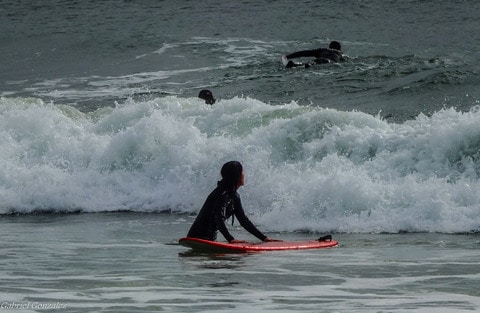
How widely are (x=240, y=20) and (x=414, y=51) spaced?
916 centimetres

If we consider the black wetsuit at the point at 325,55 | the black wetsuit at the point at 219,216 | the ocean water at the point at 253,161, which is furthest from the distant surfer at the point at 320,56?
the black wetsuit at the point at 219,216

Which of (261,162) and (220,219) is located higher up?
(261,162)

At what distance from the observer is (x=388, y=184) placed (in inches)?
585

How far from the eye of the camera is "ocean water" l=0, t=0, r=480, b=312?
9047mm

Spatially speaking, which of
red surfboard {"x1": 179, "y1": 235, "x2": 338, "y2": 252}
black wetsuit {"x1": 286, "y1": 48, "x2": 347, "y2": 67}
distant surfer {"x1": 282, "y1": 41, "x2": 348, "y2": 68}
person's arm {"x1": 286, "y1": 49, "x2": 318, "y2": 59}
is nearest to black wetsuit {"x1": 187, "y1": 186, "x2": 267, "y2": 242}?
red surfboard {"x1": 179, "y1": 235, "x2": 338, "y2": 252}

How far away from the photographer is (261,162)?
1669 centimetres

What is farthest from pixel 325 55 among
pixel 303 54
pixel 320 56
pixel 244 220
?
pixel 244 220

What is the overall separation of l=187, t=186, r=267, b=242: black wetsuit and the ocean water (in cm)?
40

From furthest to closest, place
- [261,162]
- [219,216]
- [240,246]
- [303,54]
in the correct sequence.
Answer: [303,54] < [261,162] < [219,216] < [240,246]

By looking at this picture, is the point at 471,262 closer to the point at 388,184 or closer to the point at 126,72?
the point at 388,184

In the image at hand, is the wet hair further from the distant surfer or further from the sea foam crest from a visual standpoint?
the distant surfer

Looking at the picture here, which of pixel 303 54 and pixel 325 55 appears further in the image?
pixel 303 54

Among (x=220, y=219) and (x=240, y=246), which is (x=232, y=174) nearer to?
(x=220, y=219)

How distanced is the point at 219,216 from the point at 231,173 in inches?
18.5
